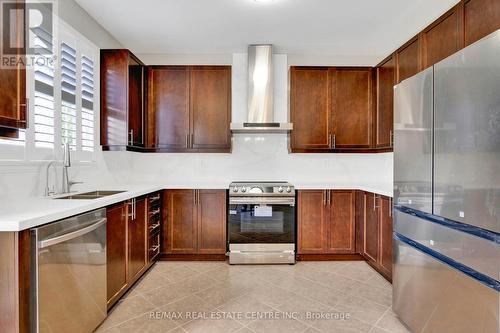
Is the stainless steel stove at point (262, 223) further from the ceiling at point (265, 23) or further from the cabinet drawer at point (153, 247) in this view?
the ceiling at point (265, 23)

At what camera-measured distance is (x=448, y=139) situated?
1.60m

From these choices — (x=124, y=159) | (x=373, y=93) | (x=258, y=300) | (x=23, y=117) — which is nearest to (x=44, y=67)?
(x=23, y=117)

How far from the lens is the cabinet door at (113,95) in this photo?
3.01 metres

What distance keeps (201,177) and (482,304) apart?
322 centimetres

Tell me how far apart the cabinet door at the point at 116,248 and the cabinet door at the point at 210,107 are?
5.14ft

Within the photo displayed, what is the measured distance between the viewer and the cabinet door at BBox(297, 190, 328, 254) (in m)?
3.41

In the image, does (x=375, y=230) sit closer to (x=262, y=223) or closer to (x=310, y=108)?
(x=262, y=223)

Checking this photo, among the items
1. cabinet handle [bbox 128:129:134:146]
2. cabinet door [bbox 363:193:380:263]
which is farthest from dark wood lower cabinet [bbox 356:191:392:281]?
cabinet handle [bbox 128:129:134:146]

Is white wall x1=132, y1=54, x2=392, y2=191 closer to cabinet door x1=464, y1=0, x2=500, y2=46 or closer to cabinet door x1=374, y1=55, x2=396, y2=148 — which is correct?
cabinet door x1=374, y1=55, x2=396, y2=148

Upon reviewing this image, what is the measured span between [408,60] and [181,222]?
299cm

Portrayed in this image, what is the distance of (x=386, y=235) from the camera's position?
2779 millimetres

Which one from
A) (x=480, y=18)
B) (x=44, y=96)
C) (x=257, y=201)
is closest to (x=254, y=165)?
(x=257, y=201)

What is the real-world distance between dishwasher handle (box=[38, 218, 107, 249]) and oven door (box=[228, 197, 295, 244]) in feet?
5.27

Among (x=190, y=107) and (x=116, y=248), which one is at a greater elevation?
(x=190, y=107)
